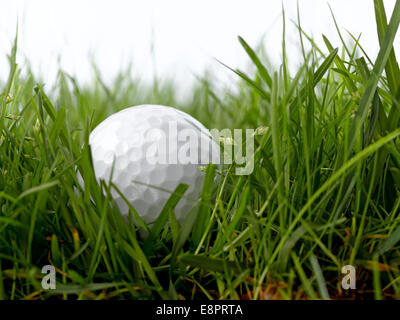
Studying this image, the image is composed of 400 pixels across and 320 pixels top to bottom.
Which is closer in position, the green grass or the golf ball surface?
the green grass

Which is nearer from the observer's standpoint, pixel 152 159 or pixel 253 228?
pixel 253 228

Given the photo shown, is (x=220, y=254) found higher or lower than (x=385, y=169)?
lower

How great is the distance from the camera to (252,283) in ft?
2.73

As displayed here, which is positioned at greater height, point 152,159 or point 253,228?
point 152,159

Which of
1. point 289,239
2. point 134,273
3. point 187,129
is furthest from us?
point 187,129

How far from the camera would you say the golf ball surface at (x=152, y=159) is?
1082 mm

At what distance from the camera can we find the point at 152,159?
1110 mm

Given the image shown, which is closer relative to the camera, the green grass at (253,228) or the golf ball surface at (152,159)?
the green grass at (253,228)

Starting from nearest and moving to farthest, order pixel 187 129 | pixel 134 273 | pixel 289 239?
pixel 289 239 → pixel 134 273 → pixel 187 129

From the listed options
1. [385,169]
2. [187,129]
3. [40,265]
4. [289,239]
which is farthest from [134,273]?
[385,169]

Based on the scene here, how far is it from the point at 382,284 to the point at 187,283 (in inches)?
15.6

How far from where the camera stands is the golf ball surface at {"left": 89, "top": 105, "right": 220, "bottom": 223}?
1082 mm
